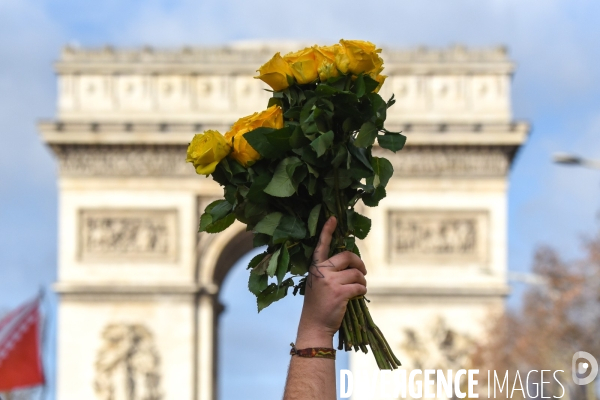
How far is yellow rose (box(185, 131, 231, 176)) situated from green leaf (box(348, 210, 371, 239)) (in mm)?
432

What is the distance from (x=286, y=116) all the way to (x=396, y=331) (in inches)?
1136

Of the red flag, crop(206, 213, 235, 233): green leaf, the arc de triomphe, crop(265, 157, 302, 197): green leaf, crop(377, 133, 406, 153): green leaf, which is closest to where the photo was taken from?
crop(265, 157, 302, 197): green leaf

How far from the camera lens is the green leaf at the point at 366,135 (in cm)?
474

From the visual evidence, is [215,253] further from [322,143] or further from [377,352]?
[322,143]

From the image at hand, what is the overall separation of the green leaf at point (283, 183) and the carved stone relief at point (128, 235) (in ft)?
97.6

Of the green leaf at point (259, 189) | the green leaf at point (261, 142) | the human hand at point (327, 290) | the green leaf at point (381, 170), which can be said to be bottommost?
the human hand at point (327, 290)

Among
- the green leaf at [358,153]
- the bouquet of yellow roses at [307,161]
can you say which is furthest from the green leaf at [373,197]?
the green leaf at [358,153]

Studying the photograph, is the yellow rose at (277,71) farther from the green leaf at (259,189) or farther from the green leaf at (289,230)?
the green leaf at (289,230)

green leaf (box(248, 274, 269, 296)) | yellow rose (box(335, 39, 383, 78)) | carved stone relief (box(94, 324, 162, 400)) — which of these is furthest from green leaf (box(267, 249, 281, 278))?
carved stone relief (box(94, 324, 162, 400))

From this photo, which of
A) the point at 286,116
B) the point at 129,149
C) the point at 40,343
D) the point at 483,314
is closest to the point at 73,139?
the point at 129,149

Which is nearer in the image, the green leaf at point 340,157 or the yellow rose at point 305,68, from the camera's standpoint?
the green leaf at point 340,157

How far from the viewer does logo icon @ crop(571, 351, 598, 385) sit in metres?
24.6

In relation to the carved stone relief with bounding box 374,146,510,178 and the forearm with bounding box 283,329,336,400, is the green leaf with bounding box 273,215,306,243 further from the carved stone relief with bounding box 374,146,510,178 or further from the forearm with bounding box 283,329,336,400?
the carved stone relief with bounding box 374,146,510,178

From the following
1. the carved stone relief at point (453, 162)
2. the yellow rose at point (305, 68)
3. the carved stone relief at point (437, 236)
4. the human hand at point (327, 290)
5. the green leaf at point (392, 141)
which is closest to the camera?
the human hand at point (327, 290)
